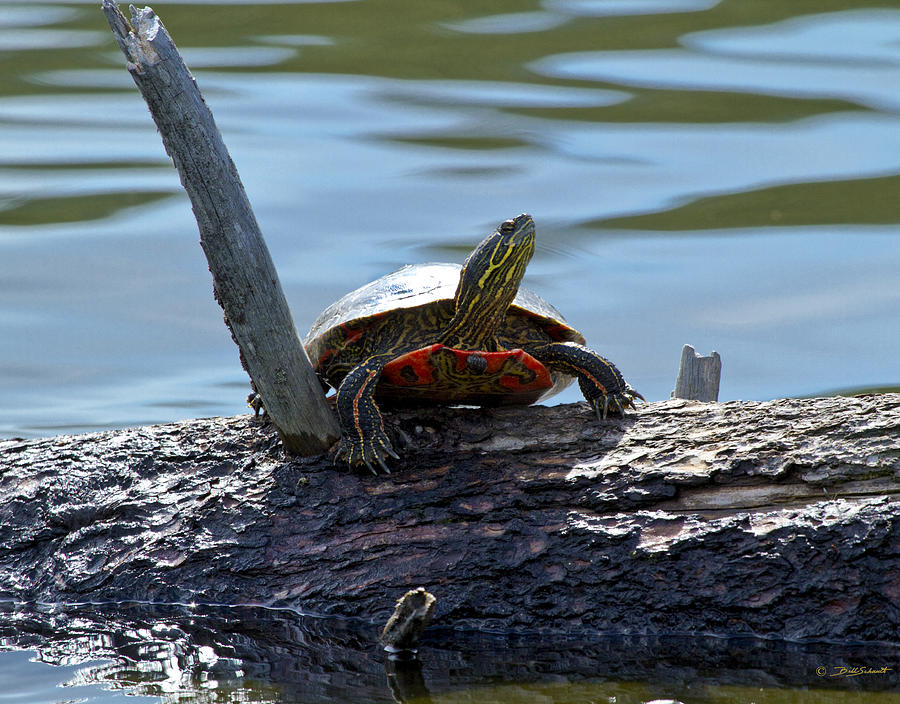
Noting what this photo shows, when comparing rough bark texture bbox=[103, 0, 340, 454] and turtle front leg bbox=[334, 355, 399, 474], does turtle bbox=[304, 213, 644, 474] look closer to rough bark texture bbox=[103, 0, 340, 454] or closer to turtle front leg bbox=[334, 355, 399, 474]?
turtle front leg bbox=[334, 355, 399, 474]

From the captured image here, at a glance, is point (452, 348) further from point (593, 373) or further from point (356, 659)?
point (356, 659)

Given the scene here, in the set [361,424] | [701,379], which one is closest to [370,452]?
[361,424]

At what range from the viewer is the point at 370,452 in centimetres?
399

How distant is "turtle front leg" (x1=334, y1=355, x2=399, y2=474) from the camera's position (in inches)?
157

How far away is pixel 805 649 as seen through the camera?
3471 millimetres

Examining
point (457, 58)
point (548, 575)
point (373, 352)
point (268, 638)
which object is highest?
point (457, 58)

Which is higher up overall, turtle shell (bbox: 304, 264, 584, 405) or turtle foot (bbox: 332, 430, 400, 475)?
turtle shell (bbox: 304, 264, 584, 405)

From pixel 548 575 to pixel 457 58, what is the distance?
40.0 feet

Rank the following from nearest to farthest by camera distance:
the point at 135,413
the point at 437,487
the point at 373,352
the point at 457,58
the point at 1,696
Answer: the point at 1,696, the point at 437,487, the point at 373,352, the point at 135,413, the point at 457,58

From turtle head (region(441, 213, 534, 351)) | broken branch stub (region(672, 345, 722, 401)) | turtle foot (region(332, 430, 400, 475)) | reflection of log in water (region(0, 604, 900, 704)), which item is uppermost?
turtle head (region(441, 213, 534, 351))

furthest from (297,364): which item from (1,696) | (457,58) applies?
(457,58)

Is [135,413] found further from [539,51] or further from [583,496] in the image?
[539,51]

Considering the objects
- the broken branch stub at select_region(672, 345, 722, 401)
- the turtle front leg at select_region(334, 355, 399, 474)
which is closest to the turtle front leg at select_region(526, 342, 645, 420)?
the turtle front leg at select_region(334, 355, 399, 474)

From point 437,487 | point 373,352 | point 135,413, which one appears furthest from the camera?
point 135,413
